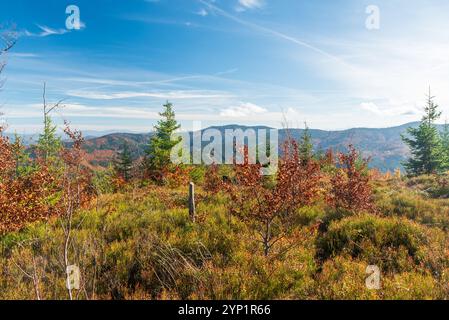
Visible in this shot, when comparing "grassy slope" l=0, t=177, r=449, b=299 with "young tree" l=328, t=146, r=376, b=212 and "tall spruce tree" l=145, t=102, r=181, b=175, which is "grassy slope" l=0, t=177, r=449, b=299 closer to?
"young tree" l=328, t=146, r=376, b=212

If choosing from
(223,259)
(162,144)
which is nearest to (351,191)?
(223,259)

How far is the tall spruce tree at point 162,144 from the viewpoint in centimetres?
2511

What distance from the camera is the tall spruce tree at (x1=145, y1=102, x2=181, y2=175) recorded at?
25.1 m

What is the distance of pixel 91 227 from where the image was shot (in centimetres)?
985

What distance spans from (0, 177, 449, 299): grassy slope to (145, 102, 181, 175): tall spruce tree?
1440cm

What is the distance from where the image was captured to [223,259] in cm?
708

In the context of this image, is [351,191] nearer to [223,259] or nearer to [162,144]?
[223,259]

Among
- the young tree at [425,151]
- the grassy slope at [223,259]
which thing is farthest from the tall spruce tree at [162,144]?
the young tree at [425,151]

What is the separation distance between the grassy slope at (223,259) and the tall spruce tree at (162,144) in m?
Answer: 14.4

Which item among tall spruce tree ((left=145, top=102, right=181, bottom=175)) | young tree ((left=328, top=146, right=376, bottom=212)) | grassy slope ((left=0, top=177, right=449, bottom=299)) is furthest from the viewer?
tall spruce tree ((left=145, top=102, right=181, bottom=175))

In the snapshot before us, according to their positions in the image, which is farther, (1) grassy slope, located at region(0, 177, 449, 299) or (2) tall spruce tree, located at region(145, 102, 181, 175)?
(2) tall spruce tree, located at region(145, 102, 181, 175)

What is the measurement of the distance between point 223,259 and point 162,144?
65.0 feet

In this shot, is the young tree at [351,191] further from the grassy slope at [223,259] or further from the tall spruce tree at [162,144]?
the tall spruce tree at [162,144]

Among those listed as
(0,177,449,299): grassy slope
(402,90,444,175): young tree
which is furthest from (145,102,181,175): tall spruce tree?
(402,90,444,175): young tree
